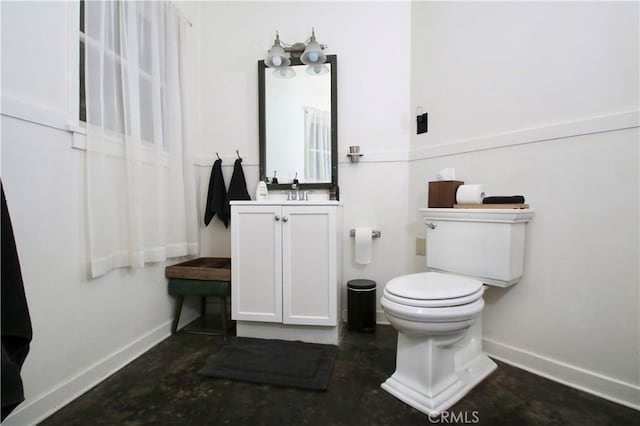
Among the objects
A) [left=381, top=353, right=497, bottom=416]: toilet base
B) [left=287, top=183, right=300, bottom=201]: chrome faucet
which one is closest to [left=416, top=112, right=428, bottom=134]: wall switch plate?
[left=287, top=183, right=300, bottom=201]: chrome faucet

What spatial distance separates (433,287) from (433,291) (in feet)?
0.18

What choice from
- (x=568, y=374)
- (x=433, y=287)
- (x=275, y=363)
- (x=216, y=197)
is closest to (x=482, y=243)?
(x=433, y=287)

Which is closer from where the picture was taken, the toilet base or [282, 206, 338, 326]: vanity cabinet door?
the toilet base

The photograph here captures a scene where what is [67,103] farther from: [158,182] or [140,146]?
[158,182]

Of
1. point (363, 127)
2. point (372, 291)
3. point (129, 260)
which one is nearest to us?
point (129, 260)

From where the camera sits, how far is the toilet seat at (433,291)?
1.16 meters

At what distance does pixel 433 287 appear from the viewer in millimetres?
1249

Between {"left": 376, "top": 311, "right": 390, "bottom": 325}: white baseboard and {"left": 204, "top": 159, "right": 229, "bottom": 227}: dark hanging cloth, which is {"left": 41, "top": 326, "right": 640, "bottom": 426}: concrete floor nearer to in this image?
{"left": 376, "top": 311, "right": 390, "bottom": 325}: white baseboard

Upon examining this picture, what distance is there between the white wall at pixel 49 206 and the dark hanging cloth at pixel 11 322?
0.33 m

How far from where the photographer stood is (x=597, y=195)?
1284 millimetres

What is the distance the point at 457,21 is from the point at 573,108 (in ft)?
2.90

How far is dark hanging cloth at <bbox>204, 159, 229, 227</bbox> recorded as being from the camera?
7.02 feet

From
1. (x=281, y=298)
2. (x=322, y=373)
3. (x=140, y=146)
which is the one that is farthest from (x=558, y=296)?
(x=140, y=146)

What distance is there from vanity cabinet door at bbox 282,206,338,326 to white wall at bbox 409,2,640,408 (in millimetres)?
895
